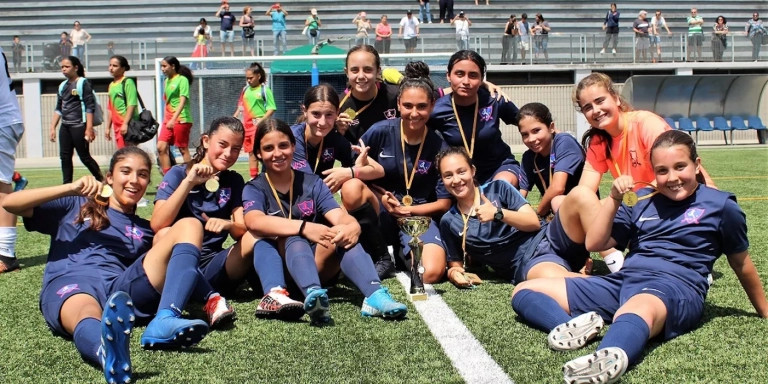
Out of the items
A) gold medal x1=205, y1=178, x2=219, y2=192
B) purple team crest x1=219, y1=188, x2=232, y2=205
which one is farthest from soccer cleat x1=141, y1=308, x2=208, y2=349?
purple team crest x1=219, y1=188, x2=232, y2=205

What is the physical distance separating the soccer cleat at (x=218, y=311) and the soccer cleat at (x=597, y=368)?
1.77 metres

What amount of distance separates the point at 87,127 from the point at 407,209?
614 cm

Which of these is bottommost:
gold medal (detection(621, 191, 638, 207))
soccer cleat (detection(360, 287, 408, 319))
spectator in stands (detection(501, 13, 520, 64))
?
soccer cleat (detection(360, 287, 408, 319))

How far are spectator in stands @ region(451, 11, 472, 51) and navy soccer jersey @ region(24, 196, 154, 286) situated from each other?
20454 mm

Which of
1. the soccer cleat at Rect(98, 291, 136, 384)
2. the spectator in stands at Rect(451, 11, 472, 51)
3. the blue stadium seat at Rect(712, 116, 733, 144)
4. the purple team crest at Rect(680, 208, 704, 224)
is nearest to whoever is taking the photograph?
the soccer cleat at Rect(98, 291, 136, 384)

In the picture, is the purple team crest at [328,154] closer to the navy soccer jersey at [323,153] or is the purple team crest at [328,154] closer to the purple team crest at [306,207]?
the navy soccer jersey at [323,153]

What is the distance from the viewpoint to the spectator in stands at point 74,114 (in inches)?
389

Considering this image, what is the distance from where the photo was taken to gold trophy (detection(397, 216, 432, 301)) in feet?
14.5

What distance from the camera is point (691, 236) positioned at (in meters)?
3.67

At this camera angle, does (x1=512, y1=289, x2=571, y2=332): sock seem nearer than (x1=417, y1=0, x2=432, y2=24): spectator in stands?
Yes

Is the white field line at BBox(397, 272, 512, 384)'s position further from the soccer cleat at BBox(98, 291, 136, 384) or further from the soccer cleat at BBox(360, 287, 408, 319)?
the soccer cleat at BBox(98, 291, 136, 384)

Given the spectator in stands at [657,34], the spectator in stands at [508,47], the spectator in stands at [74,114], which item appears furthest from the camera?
the spectator in stands at [657,34]

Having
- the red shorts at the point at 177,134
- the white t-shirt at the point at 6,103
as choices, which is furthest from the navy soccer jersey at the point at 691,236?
Answer: the red shorts at the point at 177,134

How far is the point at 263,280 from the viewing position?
13.6 ft
